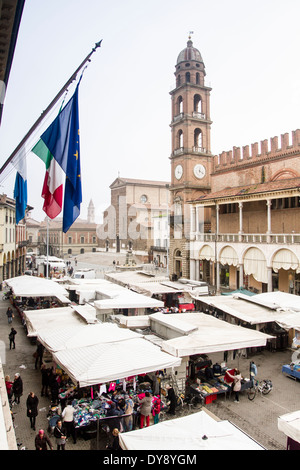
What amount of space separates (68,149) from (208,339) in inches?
301

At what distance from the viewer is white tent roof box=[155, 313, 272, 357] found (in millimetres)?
10898

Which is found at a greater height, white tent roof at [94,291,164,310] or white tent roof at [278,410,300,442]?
white tent roof at [94,291,164,310]

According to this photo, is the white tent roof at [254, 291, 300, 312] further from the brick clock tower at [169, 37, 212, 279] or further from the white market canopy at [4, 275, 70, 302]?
the brick clock tower at [169, 37, 212, 279]

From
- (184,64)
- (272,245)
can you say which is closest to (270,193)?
(272,245)

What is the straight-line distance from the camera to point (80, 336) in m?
11.5

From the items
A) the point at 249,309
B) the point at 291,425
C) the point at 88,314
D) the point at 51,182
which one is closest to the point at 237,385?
the point at 291,425

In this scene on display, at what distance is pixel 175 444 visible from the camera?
5.99m

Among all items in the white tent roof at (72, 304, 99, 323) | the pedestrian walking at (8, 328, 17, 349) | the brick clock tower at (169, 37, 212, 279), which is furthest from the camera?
the brick clock tower at (169, 37, 212, 279)

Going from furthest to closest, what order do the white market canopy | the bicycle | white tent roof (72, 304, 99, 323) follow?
the white market canopy < white tent roof (72, 304, 99, 323) < the bicycle

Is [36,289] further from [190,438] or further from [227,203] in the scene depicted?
[227,203]

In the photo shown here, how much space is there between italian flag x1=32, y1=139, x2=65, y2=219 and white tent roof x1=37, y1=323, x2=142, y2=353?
4175 mm

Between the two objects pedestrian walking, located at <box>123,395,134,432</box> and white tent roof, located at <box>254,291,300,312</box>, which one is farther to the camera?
white tent roof, located at <box>254,291,300,312</box>

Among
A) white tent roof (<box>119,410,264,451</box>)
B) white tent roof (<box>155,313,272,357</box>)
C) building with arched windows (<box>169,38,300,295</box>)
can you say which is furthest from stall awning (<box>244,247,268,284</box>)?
white tent roof (<box>119,410,264,451</box>)

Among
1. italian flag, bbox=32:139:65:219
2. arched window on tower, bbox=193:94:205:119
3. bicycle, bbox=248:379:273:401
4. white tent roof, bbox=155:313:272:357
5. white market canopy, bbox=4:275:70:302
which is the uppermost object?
arched window on tower, bbox=193:94:205:119
